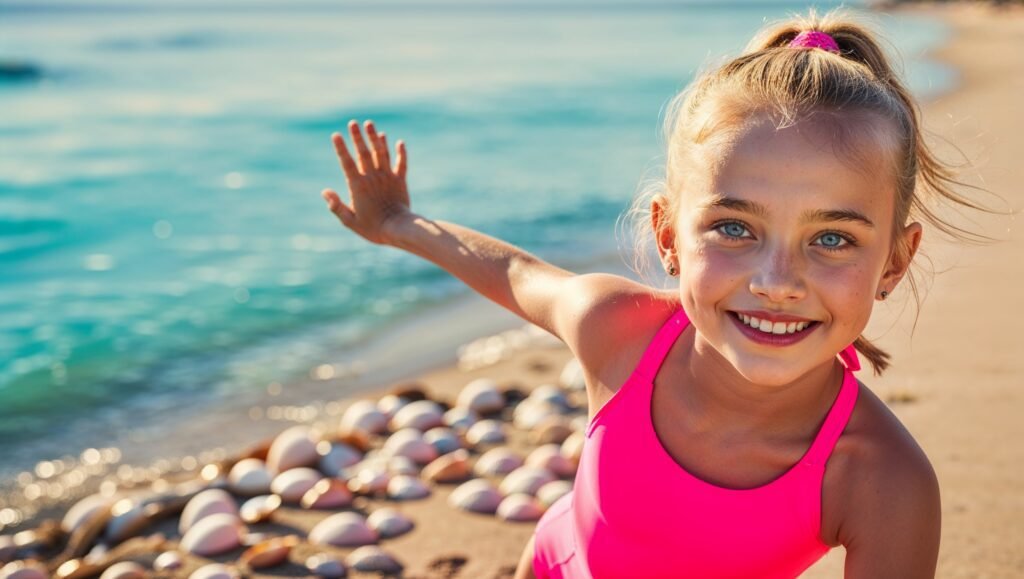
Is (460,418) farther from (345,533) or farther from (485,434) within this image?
(345,533)

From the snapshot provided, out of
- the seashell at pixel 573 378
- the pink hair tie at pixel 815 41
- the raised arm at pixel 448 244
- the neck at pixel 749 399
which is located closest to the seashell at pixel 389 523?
the raised arm at pixel 448 244

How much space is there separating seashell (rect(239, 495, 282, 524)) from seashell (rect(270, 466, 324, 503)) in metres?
0.04

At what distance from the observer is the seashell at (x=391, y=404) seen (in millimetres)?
5023

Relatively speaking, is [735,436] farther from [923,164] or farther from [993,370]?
[993,370]

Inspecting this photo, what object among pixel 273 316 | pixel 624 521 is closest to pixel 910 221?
pixel 624 521

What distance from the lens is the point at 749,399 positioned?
2.23 meters

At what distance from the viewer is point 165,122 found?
17.6 metres

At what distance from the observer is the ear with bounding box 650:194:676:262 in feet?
7.55

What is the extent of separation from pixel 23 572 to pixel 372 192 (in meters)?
1.86

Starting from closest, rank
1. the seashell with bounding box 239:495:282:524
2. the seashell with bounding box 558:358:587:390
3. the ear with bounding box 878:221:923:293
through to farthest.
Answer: the ear with bounding box 878:221:923:293 → the seashell with bounding box 239:495:282:524 → the seashell with bounding box 558:358:587:390

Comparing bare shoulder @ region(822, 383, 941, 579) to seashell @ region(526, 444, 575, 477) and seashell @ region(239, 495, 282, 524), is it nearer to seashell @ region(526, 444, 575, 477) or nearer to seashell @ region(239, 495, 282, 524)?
seashell @ region(526, 444, 575, 477)

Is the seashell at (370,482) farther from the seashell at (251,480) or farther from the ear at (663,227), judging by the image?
the ear at (663,227)

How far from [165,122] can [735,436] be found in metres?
16.9

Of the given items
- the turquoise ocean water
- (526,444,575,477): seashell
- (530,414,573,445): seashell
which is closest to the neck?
the turquoise ocean water
